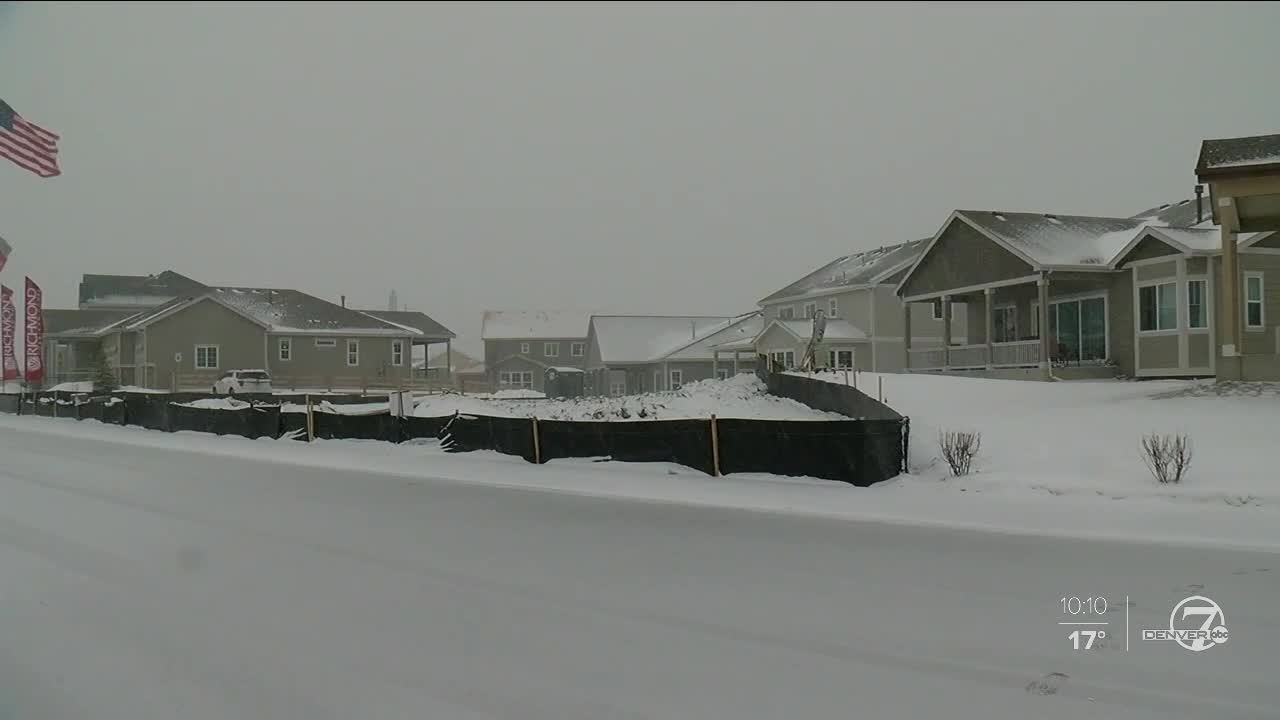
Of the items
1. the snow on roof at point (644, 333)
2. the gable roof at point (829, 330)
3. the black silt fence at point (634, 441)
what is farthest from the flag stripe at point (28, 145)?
the snow on roof at point (644, 333)

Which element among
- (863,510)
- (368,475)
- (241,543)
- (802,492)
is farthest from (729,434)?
(241,543)

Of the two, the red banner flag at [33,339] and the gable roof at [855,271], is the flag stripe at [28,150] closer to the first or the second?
the red banner flag at [33,339]

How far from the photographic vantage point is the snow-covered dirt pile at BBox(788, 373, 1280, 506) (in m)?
13.2

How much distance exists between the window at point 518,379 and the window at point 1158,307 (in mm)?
A: 65067

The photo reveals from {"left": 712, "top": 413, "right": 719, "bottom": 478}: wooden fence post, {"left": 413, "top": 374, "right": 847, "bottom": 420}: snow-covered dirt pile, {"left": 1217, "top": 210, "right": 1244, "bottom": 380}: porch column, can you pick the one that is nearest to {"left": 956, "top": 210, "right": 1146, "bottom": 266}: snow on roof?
{"left": 1217, "top": 210, "right": 1244, "bottom": 380}: porch column

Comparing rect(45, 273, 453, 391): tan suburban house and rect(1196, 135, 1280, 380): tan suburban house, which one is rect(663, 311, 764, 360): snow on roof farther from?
rect(1196, 135, 1280, 380): tan suburban house

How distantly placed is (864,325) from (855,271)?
16.6ft

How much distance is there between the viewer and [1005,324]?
32969 millimetres

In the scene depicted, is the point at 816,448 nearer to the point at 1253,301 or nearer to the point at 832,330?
the point at 1253,301

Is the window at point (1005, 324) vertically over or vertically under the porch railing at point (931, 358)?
over

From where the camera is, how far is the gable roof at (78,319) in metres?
68.0

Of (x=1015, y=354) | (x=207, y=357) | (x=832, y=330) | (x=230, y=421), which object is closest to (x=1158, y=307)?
(x=1015, y=354)

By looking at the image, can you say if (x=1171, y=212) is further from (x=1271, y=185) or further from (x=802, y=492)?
(x=802, y=492)

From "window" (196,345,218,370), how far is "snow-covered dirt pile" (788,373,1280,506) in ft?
144
